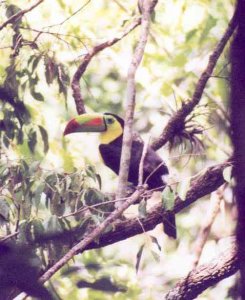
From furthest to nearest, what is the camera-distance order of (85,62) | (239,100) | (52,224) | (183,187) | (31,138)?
1. (85,62)
2. (31,138)
3. (183,187)
4. (52,224)
5. (239,100)

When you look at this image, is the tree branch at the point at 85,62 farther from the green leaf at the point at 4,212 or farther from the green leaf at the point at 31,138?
the green leaf at the point at 4,212

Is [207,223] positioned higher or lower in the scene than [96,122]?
lower

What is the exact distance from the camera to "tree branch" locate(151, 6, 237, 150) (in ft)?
5.67

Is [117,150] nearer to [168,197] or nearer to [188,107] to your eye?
[188,107]

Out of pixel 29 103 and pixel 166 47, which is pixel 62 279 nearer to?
pixel 29 103

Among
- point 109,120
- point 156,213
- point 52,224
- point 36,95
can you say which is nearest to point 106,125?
point 109,120

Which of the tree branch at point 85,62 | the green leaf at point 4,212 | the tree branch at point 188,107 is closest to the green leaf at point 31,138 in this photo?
the tree branch at point 85,62

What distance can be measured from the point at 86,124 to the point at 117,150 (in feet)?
0.58

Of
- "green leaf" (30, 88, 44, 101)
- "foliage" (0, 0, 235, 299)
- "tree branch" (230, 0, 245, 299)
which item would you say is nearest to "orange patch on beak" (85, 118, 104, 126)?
"foliage" (0, 0, 235, 299)

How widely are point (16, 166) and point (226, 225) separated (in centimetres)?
88

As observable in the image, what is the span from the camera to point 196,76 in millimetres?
2252

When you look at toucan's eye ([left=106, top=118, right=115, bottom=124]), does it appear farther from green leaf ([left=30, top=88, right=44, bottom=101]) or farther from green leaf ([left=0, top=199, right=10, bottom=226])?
green leaf ([left=0, top=199, right=10, bottom=226])

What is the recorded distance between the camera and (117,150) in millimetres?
2066

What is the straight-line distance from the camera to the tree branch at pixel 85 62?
6.13 feet
